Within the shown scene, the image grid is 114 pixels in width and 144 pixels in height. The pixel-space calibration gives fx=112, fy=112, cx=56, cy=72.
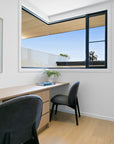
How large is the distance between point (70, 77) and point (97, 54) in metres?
0.83

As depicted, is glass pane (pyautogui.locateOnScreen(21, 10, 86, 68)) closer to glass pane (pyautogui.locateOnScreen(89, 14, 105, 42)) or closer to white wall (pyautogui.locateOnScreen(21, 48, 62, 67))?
white wall (pyautogui.locateOnScreen(21, 48, 62, 67))

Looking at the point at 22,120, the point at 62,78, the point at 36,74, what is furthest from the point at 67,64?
the point at 22,120

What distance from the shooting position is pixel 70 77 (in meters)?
2.79

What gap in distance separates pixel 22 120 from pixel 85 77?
202 cm

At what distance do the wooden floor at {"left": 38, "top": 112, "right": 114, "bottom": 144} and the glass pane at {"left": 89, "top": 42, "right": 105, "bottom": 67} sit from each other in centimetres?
124

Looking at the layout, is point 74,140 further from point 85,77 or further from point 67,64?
point 67,64

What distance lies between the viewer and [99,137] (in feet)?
5.82

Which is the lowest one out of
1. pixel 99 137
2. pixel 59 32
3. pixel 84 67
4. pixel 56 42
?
pixel 99 137

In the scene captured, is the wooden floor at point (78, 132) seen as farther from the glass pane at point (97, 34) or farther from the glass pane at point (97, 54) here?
the glass pane at point (97, 34)

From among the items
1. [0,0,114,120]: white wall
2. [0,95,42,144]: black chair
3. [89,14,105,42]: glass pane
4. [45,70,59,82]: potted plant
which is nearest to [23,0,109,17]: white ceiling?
[0,0,114,120]: white wall

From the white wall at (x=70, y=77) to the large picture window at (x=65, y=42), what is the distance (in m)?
0.24

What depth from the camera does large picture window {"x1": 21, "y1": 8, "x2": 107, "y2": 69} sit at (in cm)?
254

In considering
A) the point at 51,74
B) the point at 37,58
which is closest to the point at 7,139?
the point at 51,74

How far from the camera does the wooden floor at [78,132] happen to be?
5.55 ft
